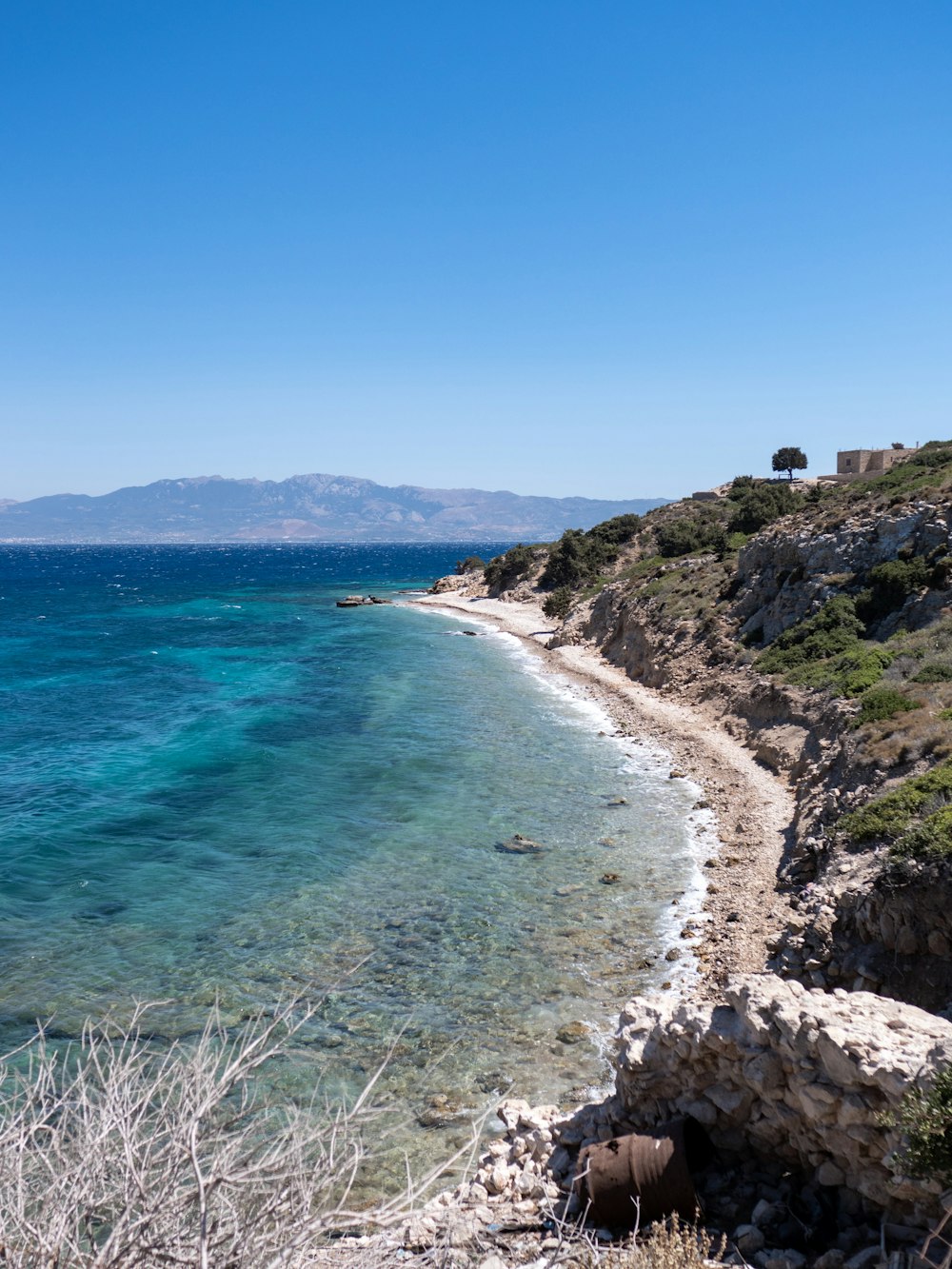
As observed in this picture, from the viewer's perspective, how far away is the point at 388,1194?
10.8 m

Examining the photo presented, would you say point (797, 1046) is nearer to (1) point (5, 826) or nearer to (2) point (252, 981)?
(2) point (252, 981)

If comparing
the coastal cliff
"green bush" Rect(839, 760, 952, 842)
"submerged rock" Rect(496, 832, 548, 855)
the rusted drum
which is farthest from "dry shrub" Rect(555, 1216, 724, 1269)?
"submerged rock" Rect(496, 832, 548, 855)

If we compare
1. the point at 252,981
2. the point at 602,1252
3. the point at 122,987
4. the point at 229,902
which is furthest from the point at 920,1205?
→ the point at 229,902

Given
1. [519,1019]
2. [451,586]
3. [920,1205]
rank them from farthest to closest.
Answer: [451,586] → [519,1019] → [920,1205]

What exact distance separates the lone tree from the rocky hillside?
17.4m

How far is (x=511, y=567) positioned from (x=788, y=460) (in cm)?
2845

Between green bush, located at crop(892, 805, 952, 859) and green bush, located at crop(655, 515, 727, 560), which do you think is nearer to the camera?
green bush, located at crop(892, 805, 952, 859)

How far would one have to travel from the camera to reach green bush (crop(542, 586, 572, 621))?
6838 centimetres

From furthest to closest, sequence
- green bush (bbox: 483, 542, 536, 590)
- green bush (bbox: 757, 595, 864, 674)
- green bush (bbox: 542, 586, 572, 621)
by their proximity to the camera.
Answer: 1. green bush (bbox: 483, 542, 536, 590)
2. green bush (bbox: 542, 586, 572, 621)
3. green bush (bbox: 757, 595, 864, 674)

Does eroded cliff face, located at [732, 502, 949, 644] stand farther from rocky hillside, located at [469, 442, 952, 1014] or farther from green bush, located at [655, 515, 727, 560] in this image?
green bush, located at [655, 515, 727, 560]

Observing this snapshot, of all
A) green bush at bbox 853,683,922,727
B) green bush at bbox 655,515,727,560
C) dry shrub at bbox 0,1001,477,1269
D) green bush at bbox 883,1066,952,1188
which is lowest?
green bush at bbox 883,1066,952,1188

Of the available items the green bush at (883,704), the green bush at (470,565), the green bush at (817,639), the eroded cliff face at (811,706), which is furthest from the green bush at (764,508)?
the green bush at (470,565)

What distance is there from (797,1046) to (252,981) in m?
10.9

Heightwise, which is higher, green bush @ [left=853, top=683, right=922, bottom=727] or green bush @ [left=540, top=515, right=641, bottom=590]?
green bush @ [left=540, top=515, right=641, bottom=590]
